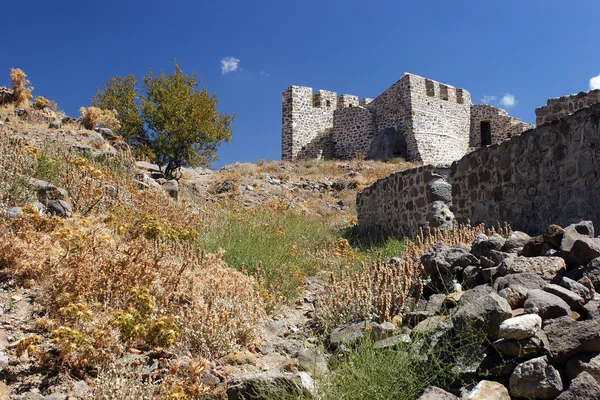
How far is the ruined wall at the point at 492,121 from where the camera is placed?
30.7 metres

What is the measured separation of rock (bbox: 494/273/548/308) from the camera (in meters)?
3.42

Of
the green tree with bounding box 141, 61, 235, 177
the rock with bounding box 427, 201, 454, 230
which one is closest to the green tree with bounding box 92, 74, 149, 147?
the green tree with bounding box 141, 61, 235, 177

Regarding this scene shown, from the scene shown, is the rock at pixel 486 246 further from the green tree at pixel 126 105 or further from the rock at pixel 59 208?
the green tree at pixel 126 105

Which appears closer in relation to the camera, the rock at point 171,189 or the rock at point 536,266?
the rock at point 536,266

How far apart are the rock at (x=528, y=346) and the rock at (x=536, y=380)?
0.07m

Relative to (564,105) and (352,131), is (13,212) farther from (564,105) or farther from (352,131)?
(352,131)

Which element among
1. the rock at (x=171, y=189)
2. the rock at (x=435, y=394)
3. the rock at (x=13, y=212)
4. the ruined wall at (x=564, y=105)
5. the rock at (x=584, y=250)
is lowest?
the rock at (x=435, y=394)

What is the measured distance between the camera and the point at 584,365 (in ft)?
8.60

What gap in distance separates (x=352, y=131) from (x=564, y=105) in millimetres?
18719

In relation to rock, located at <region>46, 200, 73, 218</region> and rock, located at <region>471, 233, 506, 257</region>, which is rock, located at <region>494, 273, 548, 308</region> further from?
rock, located at <region>46, 200, 73, 218</region>

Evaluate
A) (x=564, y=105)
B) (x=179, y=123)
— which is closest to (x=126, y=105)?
(x=179, y=123)

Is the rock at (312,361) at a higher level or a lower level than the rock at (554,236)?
lower

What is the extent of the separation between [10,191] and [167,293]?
2793 millimetres

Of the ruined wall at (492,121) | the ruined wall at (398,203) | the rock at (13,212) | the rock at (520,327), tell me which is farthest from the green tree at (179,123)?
the ruined wall at (492,121)
